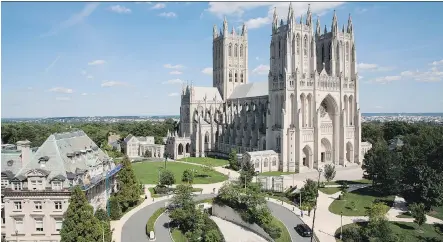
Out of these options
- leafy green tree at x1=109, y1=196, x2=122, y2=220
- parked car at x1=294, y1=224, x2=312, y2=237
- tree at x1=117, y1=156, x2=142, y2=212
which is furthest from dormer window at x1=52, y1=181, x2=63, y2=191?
parked car at x1=294, y1=224, x2=312, y2=237

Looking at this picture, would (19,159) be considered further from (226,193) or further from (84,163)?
(226,193)

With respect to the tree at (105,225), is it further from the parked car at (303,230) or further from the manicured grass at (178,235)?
the parked car at (303,230)

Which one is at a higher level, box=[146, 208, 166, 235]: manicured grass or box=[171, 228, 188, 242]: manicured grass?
box=[146, 208, 166, 235]: manicured grass

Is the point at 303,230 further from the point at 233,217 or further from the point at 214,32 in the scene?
the point at 214,32

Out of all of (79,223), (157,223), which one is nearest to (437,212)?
(157,223)

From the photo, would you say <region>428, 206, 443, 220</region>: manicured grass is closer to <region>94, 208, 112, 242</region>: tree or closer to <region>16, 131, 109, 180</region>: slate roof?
<region>94, 208, 112, 242</region>: tree

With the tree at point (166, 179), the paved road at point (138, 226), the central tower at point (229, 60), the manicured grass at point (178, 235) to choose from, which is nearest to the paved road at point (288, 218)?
the manicured grass at point (178, 235)
